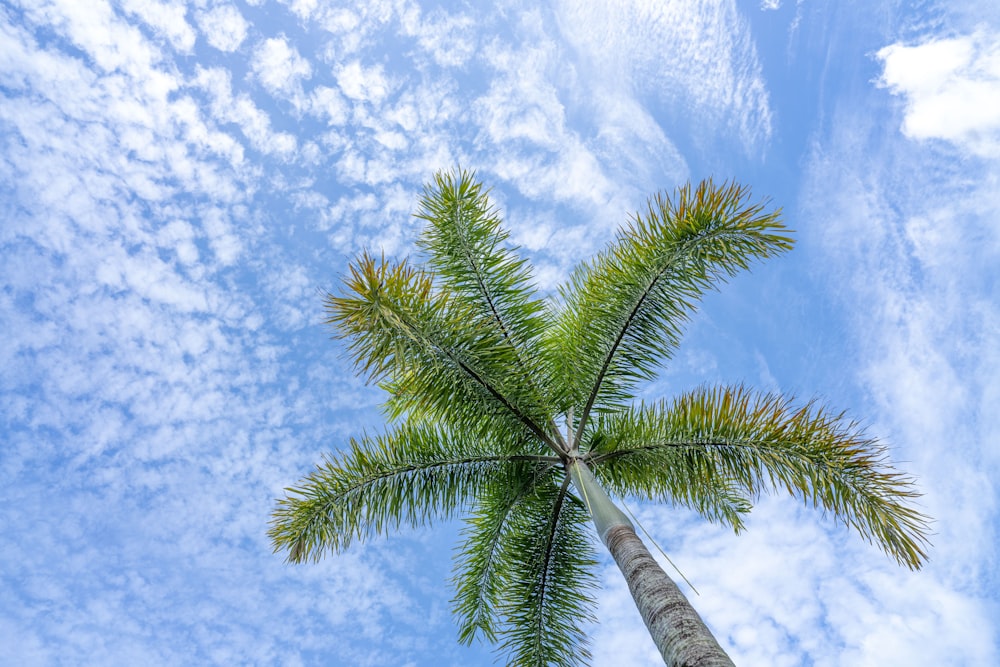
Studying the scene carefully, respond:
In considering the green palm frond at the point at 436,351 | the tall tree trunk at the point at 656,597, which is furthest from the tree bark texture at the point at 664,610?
the green palm frond at the point at 436,351

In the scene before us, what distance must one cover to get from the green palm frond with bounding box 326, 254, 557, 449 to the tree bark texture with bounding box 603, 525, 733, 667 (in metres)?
Result: 1.98

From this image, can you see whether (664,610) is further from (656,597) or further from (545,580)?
A: (545,580)

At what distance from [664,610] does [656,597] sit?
221 millimetres

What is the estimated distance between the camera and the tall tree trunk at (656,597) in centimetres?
519

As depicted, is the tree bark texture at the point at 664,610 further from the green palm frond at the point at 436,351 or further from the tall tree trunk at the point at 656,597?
the green palm frond at the point at 436,351

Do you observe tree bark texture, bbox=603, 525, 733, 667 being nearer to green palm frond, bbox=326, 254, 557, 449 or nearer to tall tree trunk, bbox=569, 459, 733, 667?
tall tree trunk, bbox=569, 459, 733, 667

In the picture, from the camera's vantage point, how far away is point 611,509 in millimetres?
7641

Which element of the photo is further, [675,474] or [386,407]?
[386,407]

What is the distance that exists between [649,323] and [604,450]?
182 centimetres

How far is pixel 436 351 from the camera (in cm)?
749

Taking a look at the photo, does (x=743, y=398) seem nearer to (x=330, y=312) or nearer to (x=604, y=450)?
(x=604, y=450)

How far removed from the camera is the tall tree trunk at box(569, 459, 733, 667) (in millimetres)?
5188

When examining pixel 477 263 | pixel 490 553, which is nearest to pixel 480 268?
pixel 477 263

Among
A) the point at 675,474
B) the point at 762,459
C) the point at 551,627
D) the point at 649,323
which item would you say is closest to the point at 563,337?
the point at 649,323
